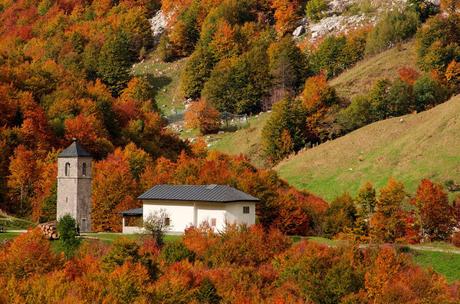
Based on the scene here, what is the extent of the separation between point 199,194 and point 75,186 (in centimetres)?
1007

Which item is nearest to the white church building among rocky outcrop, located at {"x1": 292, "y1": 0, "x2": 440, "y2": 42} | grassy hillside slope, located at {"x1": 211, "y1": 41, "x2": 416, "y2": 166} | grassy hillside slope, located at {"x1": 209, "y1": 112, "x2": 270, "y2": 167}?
grassy hillside slope, located at {"x1": 209, "y1": 112, "x2": 270, "y2": 167}

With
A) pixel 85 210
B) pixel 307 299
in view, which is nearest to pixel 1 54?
pixel 85 210

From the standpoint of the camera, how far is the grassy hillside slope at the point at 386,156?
341ft

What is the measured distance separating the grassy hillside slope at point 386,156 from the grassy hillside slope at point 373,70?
15005 mm

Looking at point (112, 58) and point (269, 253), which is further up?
point (112, 58)

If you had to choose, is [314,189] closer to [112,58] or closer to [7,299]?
[7,299]

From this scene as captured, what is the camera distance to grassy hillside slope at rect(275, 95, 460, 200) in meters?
104

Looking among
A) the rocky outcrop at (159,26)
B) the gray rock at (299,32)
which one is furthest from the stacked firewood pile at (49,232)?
the rocky outcrop at (159,26)

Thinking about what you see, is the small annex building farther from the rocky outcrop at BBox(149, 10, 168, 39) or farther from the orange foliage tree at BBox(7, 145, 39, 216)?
the rocky outcrop at BBox(149, 10, 168, 39)

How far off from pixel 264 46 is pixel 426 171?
6717 centimetres

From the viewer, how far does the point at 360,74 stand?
140250mm

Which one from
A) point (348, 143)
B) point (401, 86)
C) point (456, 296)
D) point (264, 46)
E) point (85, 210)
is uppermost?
point (264, 46)

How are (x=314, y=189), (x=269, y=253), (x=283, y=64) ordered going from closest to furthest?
(x=269, y=253) → (x=314, y=189) → (x=283, y=64)

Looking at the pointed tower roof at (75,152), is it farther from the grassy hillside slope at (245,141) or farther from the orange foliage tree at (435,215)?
the grassy hillside slope at (245,141)
